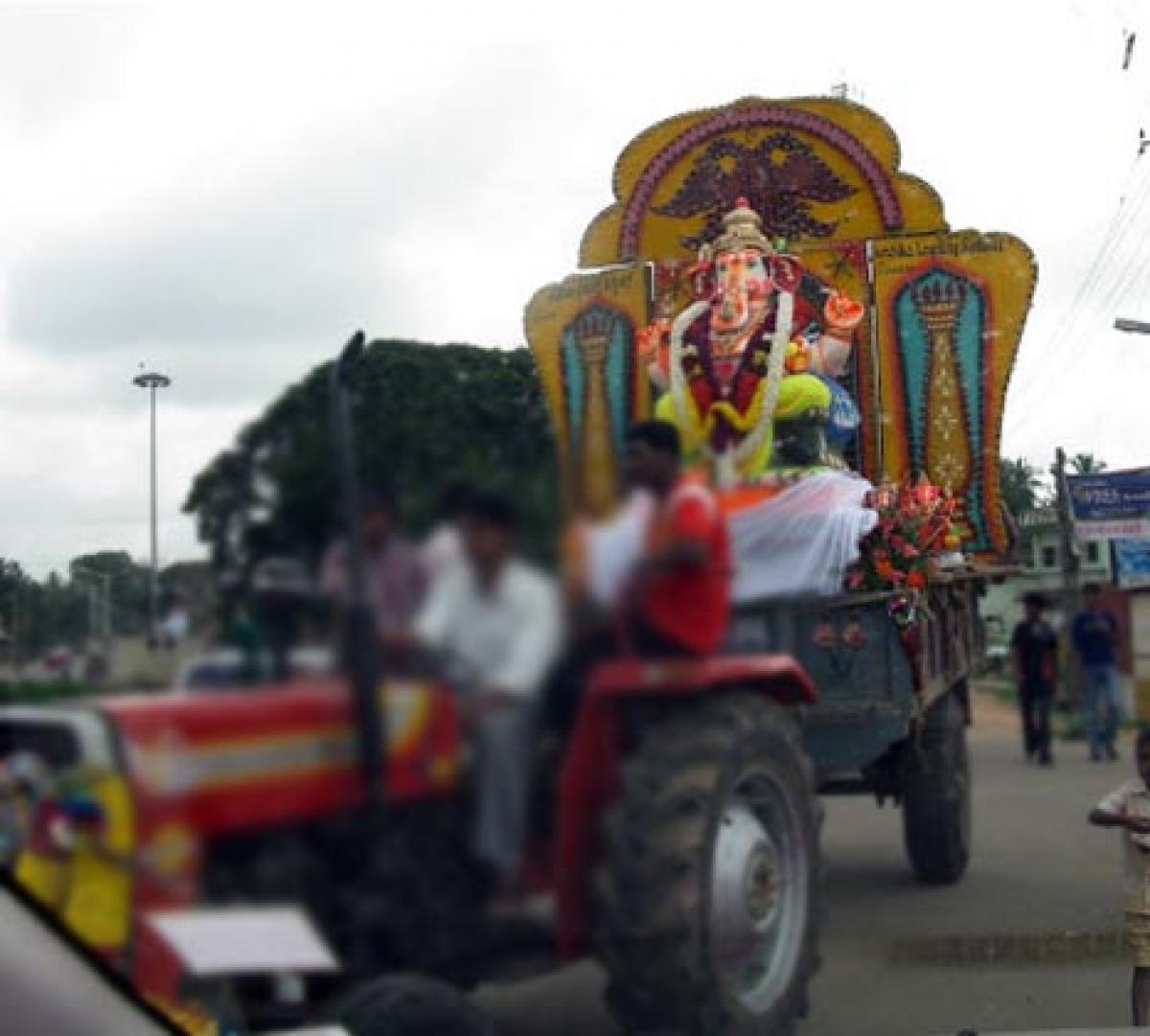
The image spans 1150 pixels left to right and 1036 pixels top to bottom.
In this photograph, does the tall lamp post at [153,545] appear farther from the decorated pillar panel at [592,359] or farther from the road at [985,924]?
the road at [985,924]

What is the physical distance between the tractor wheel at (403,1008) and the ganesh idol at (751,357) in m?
0.59

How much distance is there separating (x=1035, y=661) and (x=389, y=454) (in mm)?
938

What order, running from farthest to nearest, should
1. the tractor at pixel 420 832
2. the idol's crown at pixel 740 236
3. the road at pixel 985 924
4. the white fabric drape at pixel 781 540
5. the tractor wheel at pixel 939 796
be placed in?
the tractor wheel at pixel 939 796, the road at pixel 985 924, the idol's crown at pixel 740 236, the white fabric drape at pixel 781 540, the tractor at pixel 420 832

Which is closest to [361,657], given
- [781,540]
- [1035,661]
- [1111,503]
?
[781,540]

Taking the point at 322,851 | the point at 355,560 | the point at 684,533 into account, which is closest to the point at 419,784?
the point at 322,851

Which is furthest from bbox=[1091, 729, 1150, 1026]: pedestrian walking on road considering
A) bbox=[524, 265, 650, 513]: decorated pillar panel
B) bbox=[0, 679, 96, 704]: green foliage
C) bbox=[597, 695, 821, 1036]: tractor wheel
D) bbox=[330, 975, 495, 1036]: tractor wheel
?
bbox=[0, 679, 96, 704]: green foliage

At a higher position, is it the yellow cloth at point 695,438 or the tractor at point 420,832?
the yellow cloth at point 695,438

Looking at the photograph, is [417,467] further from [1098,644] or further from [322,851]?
[1098,644]

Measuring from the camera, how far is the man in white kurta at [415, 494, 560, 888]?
1414 millimetres

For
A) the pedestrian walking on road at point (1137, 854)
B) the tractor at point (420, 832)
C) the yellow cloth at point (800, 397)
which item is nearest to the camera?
the tractor at point (420, 832)

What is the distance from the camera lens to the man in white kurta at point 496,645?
1414 millimetres

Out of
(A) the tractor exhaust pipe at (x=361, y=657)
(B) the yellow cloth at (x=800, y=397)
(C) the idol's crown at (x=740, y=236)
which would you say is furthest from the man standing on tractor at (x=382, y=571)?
(C) the idol's crown at (x=740, y=236)

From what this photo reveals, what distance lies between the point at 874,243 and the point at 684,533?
66cm

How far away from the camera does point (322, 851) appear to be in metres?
1.39
